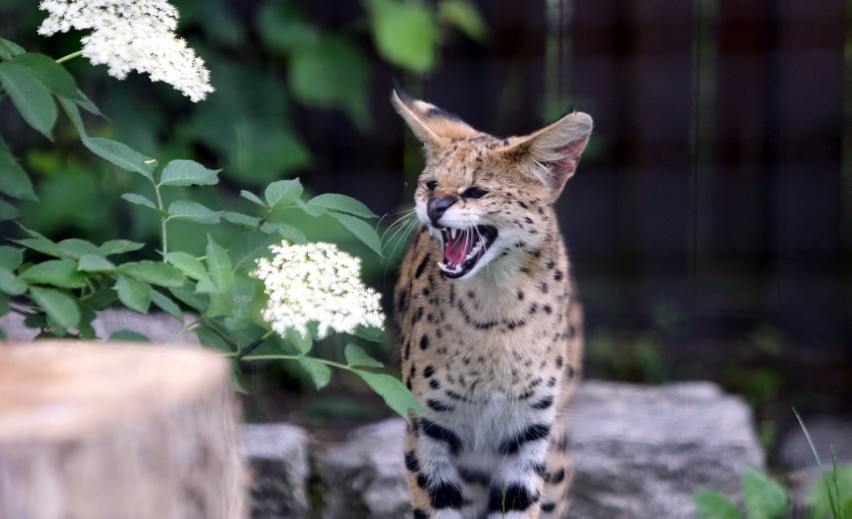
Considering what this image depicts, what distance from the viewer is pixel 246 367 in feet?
12.4

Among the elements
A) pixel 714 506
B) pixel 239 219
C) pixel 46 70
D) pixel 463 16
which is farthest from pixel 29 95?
pixel 463 16

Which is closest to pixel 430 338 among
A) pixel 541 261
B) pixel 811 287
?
pixel 541 261

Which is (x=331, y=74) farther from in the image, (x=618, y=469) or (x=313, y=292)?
(x=313, y=292)

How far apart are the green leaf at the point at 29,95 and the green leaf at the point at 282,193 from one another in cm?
37

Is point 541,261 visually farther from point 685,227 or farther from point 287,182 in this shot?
point 685,227

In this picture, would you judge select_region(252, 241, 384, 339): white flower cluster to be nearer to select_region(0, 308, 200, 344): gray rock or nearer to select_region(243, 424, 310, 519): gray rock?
select_region(0, 308, 200, 344): gray rock

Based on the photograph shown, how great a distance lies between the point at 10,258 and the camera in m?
1.80

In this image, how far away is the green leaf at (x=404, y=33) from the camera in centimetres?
349

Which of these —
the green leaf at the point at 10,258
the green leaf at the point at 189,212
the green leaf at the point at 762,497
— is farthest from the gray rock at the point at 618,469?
the green leaf at the point at 10,258

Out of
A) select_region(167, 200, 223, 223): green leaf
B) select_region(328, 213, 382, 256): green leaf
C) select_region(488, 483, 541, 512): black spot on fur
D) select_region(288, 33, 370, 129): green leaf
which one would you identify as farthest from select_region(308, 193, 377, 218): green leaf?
select_region(288, 33, 370, 129): green leaf

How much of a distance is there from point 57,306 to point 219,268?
26 cm

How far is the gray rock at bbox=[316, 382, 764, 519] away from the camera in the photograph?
3.01 metres

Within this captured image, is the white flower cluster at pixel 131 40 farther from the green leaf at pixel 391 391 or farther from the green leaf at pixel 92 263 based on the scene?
the green leaf at pixel 391 391

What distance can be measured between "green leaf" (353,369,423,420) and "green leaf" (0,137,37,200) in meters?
0.63
